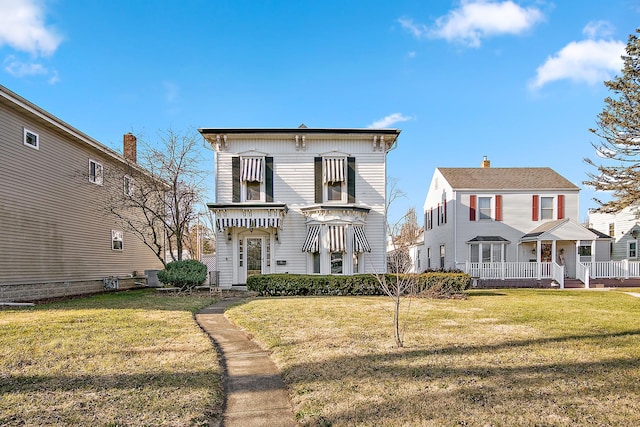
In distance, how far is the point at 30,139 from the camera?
1619cm

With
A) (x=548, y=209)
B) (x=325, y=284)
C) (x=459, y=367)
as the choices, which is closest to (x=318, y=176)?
(x=325, y=284)

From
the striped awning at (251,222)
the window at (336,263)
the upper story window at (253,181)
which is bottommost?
the window at (336,263)

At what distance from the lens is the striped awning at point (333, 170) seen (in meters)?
19.7

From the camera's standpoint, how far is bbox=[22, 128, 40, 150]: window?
620 inches

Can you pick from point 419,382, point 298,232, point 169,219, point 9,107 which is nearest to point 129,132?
point 169,219

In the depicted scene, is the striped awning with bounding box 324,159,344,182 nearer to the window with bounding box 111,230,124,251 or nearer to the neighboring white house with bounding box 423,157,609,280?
the neighboring white house with bounding box 423,157,609,280

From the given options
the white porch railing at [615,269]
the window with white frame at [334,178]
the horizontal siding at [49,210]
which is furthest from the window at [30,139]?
the white porch railing at [615,269]

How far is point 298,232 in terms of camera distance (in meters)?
19.8

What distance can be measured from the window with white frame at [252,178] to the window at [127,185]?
6.51 metres

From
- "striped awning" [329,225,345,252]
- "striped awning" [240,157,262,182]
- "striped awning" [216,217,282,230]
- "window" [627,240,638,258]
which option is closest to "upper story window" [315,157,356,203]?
"striped awning" [329,225,345,252]

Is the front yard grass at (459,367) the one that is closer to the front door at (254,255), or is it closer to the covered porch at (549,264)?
the front door at (254,255)

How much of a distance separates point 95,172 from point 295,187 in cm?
1023

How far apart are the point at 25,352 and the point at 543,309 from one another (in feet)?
41.9

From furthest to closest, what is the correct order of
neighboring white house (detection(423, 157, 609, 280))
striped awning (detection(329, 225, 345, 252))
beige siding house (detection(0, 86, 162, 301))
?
1. neighboring white house (detection(423, 157, 609, 280))
2. striped awning (detection(329, 225, 345, 252))
3. beige siding house (detection(0, 86, 162, 301))
